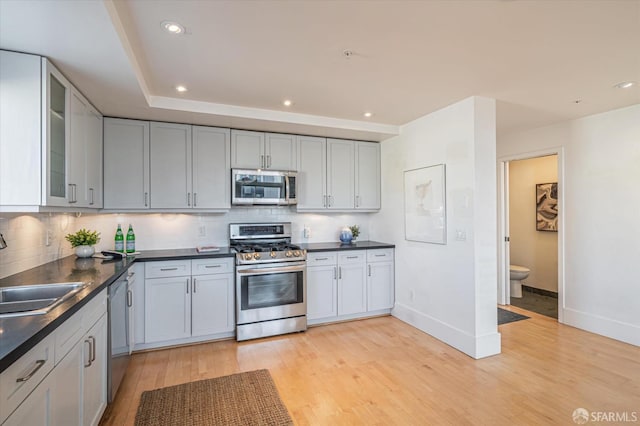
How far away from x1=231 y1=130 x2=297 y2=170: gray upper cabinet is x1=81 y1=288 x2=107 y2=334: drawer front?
6.80ft

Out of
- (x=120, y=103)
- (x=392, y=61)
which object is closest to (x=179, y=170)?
(x=120, y=103)

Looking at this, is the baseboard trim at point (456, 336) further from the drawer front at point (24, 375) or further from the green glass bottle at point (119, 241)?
the green glass bottle at point (119, 241)

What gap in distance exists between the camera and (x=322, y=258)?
155 inches

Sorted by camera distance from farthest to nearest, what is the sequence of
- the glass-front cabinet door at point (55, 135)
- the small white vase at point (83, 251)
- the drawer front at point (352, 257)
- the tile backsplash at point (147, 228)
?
1. the drawer front at point (352, 257)
2. the small white vase at point (83, 251)
3. the tile backsplash at point (147, 228)
4. the glass-front cabinet door at point (55, 135)

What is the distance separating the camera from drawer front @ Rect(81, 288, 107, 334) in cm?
176

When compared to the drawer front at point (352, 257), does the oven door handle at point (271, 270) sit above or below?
below

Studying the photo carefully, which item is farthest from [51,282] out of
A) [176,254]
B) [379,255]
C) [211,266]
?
[379,255]

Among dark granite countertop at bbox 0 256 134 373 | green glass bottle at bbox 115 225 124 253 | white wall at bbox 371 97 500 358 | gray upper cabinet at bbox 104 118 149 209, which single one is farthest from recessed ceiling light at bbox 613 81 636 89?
green glass bottle at bbox 115 225 124 253

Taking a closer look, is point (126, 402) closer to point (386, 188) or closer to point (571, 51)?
point (386, 188)

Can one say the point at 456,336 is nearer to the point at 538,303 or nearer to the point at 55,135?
the point at 538,303

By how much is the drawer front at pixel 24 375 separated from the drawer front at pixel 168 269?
6.31ft

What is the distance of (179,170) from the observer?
11.7 feet

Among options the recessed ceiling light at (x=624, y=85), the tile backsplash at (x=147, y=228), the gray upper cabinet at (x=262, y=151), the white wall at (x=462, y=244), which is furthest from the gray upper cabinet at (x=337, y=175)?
Result: the recessed ceiling light at (x=624, y=85)

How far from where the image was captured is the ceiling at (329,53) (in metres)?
1.76
